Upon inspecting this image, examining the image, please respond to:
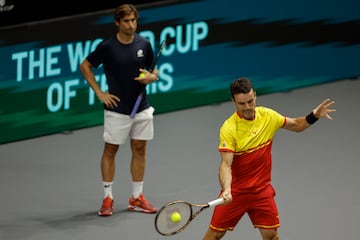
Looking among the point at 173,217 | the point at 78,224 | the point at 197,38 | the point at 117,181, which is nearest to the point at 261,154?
the point at 173,217

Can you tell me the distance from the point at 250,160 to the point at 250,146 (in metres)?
0.12

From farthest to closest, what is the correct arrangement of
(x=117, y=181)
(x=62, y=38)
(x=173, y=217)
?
(x=62, y=38) < (x=117, y=181) < (x=173, y=217)

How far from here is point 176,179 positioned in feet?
38.9

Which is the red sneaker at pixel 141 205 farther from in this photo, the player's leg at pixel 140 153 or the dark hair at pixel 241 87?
the dark hair at pixel 241 87

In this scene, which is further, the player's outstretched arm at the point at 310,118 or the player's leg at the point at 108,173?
the player's leg at the point at 108,173

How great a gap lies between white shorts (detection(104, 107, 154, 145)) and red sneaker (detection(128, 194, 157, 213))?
0.63m

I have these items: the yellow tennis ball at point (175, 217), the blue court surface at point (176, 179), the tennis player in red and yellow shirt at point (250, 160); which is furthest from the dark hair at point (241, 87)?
the blue court surface at point (176, 179)

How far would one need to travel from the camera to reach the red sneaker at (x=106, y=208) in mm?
10695

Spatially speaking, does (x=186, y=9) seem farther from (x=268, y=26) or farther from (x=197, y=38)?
(x=268, y=26)

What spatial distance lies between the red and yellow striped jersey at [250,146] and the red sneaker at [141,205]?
227 centimetres

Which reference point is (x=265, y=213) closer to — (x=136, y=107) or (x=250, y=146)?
(x=250, y=146)

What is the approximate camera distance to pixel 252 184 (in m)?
8.65

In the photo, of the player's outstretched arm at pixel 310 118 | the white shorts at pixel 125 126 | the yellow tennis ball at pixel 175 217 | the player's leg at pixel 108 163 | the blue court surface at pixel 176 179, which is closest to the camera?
the yellow tennis ball at pixel 175 217

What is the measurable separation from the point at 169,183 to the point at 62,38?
2515 millimetres
